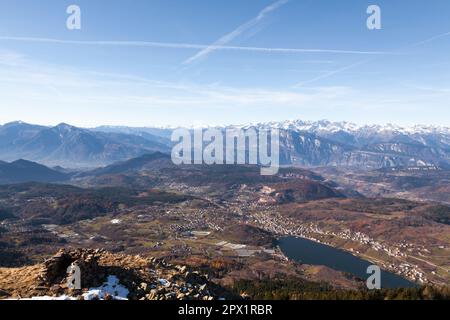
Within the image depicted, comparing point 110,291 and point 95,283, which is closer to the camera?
point 110,291

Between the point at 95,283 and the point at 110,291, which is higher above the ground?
the point at 95,283

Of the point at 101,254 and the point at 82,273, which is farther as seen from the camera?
the point at 101,254

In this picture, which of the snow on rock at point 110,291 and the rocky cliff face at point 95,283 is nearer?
the snow on rock at point 110,291

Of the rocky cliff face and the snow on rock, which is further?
the rocky cliff face
